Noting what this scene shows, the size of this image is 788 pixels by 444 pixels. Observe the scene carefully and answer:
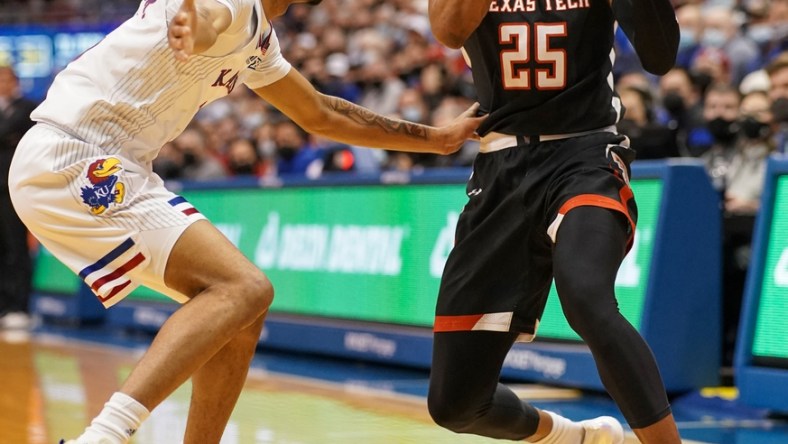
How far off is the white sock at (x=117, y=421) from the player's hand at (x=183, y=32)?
1.07 metres

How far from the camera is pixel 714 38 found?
11.2 metres

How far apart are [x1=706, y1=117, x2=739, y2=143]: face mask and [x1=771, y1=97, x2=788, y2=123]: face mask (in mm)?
388

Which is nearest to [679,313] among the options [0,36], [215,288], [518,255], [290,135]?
[518,255]

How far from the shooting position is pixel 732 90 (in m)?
8.98

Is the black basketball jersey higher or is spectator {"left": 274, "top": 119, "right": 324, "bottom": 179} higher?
the black basketball jersey

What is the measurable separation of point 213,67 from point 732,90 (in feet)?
18.8

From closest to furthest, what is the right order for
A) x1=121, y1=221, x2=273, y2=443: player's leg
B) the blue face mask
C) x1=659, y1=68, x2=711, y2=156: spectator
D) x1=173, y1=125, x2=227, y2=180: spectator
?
x1=121, y1=221, x2=273, y2=443: player's leg, x1=659, y1=68, x2=711, y2=156: spectator, the blue face mask, x1=173, y1=125, x2=227, y2=180: spectator

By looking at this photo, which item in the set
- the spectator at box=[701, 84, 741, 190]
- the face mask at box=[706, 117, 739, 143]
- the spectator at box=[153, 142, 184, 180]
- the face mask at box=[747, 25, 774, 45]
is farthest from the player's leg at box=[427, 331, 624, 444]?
the spectator at box=[153, 142, 184, 180]

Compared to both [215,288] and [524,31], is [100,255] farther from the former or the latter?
[524,31]

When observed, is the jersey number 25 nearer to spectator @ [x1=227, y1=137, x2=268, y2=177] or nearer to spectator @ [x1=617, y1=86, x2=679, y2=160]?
spectator @ [x1=617, y1=86, x2=679, y2=160]

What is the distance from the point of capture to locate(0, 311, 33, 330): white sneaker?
1267cm

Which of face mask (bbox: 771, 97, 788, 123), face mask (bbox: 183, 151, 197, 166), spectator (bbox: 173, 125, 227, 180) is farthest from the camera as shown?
face mask (bbox: 183, 151, 197, 166)

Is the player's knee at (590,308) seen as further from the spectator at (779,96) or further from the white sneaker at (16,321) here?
the white sneaker at (16,321)

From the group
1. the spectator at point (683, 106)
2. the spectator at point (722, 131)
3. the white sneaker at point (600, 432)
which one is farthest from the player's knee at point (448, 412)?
the spectator at point (683, 106)
